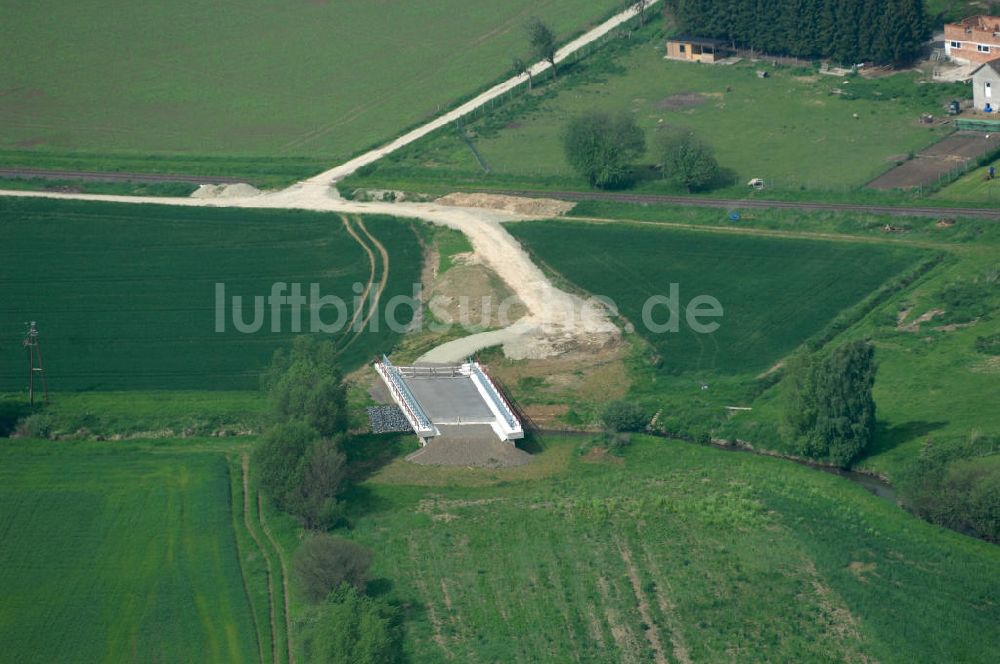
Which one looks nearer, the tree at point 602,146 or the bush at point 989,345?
the bush at point 989,345

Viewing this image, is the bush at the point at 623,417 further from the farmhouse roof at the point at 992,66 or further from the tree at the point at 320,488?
the farmhouse roof at the point at 992,66

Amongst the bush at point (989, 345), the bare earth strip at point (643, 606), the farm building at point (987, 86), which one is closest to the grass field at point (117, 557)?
the bare earth strip at point (643, 606)

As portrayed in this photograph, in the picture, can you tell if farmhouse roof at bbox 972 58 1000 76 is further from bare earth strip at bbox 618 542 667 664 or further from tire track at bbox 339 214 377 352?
bare earth strip at bbox 618 542 667 664

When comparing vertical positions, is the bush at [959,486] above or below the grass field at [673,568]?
above

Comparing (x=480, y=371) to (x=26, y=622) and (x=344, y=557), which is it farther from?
(x=26, y=622)

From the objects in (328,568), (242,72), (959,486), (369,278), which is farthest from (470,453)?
(242,72)

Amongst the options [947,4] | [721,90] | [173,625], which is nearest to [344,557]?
[173,625]

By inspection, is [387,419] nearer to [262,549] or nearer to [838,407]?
[262,549]
